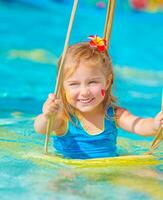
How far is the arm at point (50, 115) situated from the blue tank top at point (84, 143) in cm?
7

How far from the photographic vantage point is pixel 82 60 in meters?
2.65

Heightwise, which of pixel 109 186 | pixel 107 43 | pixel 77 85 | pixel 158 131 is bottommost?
pixel 109 186

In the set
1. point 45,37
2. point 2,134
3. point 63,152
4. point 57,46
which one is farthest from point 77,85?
point 45,37

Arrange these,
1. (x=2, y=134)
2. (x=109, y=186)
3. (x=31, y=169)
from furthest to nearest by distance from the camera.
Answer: (x=2, y=134) → (x=31, y=169) → (x=109, y=186)

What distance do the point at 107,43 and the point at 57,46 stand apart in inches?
144

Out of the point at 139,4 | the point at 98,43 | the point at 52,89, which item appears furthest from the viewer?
the point at 139,4

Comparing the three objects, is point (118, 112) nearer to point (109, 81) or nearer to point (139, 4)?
point (109, 81)

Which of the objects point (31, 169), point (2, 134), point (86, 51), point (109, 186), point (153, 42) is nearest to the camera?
point (109, 186)

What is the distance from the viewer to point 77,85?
263cm

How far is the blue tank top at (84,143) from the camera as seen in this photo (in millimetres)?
2795

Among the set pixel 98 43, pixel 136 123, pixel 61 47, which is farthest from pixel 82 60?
pixel 61 47

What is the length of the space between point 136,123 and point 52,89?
2.18m

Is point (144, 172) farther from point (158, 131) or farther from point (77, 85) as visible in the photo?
point (77, 85)

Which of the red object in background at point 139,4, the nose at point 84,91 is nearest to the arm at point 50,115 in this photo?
the nose at point 84,91
